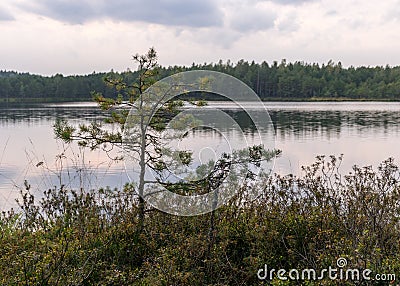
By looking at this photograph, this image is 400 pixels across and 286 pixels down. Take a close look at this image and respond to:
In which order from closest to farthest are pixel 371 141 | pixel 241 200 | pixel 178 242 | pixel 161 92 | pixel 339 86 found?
pixel 178 242 < pixel 161 92 < pixel 241 200 < pixel 371 141 < pixel 339 86

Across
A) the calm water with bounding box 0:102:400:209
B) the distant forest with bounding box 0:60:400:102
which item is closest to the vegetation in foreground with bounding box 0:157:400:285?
the calm water with bounding box 0:102:400:209

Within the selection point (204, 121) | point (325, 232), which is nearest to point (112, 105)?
point (204, 121)

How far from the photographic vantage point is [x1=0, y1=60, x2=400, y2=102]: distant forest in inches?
2731

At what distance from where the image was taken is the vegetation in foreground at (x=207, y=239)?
3.62 meters

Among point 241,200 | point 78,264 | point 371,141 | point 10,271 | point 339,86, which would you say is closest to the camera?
point 10,271

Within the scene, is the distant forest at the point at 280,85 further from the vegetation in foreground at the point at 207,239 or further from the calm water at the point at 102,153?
the vegetation in foreground at the point at 207,239

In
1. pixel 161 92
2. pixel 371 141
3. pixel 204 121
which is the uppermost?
pixel 161 92

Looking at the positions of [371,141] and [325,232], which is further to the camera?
[371,141]

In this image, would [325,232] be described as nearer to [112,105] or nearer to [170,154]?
[170,154]

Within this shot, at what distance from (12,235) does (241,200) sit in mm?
2563

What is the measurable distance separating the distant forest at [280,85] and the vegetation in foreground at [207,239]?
5860 centimetres

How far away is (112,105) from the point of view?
4.87 m

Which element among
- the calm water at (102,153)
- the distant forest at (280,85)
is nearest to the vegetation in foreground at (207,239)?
the calm water at (102,153)

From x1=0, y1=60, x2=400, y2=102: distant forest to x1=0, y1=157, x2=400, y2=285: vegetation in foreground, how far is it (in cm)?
5860
